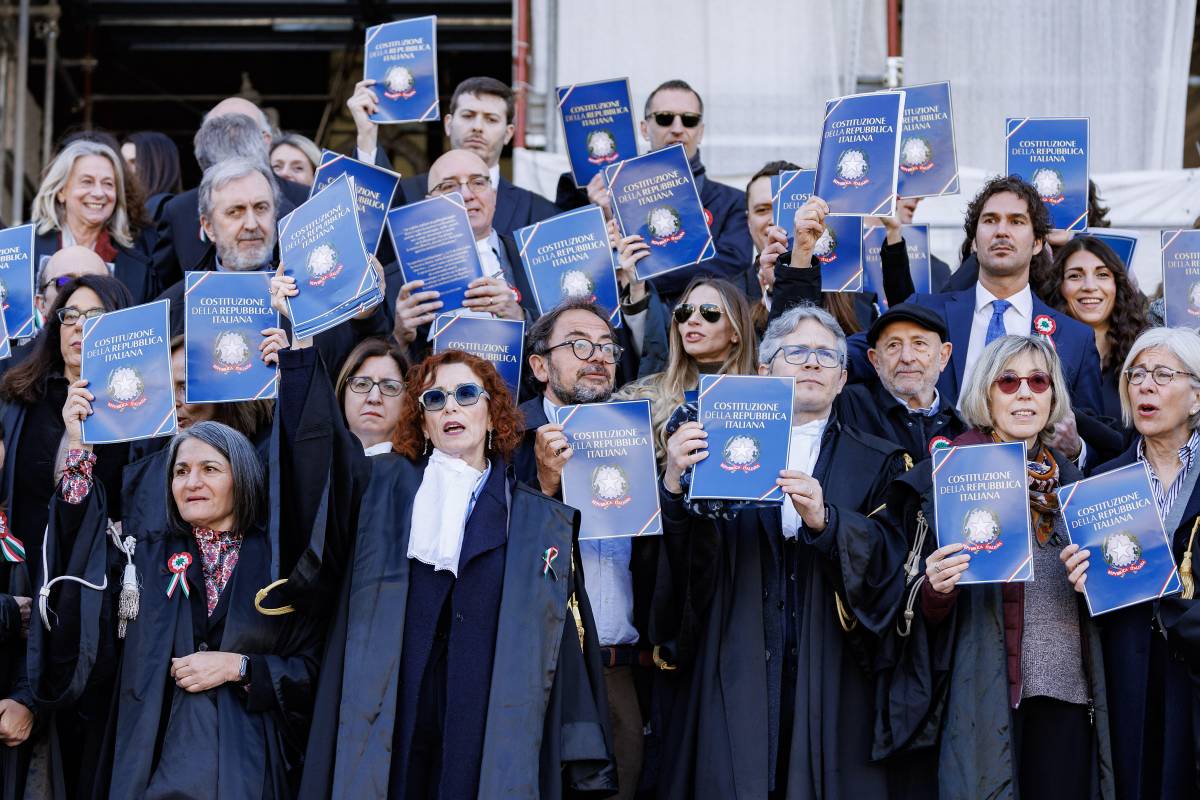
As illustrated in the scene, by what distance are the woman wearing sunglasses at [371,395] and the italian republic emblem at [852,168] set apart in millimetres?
1817

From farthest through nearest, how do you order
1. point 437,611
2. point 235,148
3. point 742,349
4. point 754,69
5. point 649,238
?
point 754,69 → point 235,148 → point 649,238 → point 742,349 → point 437,611

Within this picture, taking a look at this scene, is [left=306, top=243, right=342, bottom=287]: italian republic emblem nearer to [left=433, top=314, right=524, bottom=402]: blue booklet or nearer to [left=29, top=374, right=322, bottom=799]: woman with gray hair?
[left=29, top=374, right=322, bottom=799]: woman with gray hair

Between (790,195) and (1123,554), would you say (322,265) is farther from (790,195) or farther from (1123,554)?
(1123,554)

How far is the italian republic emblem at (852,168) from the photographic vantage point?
701 cm

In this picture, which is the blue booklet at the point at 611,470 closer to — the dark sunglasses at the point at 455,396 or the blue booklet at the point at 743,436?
the blue booklet at the point at 743,436

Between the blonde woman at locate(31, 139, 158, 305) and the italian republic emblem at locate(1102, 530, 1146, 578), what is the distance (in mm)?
4279

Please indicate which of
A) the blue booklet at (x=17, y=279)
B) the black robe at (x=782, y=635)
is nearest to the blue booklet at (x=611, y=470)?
the black robe at (x=782, y=635)

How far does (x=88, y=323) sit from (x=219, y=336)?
50 centimetres

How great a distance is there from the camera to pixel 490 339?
7.00 m

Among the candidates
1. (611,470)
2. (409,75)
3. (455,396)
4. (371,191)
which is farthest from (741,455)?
(409,75)

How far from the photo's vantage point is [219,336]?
6.36 m

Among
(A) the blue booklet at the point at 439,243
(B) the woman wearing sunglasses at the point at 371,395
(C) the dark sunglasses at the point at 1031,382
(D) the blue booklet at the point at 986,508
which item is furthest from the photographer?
(A) the blue booklet at the point at 439,243

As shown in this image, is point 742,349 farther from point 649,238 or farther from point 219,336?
point 219,336

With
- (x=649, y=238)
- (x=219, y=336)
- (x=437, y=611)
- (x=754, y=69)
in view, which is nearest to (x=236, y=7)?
(x=754, y=69)
